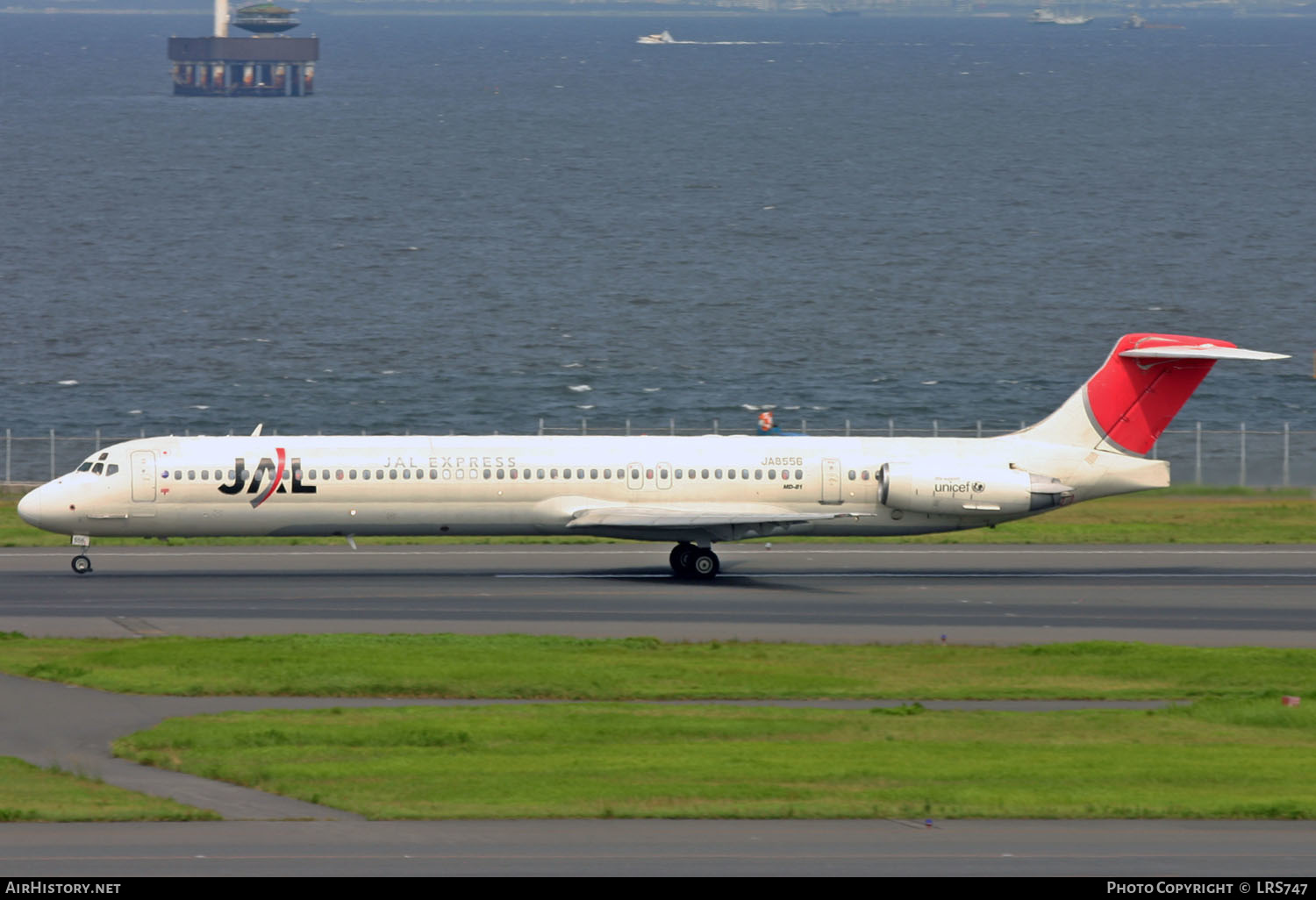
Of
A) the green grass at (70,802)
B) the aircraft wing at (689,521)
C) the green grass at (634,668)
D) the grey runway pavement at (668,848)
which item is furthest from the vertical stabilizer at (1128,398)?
the green grass at (70,802)

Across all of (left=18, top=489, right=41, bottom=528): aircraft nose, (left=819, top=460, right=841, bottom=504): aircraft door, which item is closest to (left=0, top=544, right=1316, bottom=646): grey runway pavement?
(left=18, top=489, right=41, bottom=528): aircraft nose

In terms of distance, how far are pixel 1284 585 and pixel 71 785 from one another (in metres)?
31.1

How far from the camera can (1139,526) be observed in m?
57.1

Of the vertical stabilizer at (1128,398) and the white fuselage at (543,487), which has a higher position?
the vertical stabilizer at (1128,398)

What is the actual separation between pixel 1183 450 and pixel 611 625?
45429 mm

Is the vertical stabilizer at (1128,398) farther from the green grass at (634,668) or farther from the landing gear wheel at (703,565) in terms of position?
the green grass at (634,668)

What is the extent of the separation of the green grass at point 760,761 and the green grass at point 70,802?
1.58m

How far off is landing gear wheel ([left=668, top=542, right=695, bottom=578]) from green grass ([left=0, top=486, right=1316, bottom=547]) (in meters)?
7.90

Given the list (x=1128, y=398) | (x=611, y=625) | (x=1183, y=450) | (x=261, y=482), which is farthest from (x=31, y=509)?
(x=1183, y=450)

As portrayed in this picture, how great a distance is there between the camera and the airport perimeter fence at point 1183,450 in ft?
209

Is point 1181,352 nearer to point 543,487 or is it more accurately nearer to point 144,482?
point 543,487

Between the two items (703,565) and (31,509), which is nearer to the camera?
(31,509)

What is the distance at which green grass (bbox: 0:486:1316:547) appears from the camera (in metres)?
54.5
